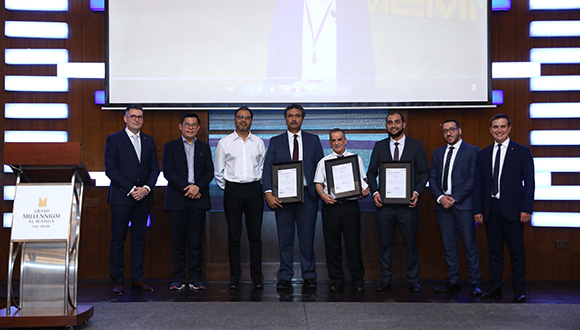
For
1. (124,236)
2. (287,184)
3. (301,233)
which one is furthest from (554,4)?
(124,236)

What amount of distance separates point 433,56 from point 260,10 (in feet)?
6.11

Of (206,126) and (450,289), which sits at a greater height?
(206,126)

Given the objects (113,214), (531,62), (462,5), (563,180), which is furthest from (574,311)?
(113,214)

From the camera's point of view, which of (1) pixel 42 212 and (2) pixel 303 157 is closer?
(1) pixel 42 212

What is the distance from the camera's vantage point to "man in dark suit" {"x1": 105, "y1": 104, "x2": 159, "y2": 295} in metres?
4.96

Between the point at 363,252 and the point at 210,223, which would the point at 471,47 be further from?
the point at 210,223

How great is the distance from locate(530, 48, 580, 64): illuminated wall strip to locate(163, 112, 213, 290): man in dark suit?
360cm

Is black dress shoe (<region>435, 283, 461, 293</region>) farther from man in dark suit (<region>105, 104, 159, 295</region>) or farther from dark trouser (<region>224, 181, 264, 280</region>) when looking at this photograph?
man in dark suit (<region>105, 104, 159, 295</region>)

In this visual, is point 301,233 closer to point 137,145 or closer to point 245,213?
point 245,213

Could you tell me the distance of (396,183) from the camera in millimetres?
4957

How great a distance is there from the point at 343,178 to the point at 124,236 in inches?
82.2

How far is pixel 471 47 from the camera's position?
5.65 meters

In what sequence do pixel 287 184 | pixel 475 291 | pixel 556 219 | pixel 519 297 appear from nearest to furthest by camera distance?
pixel 519 297, pixel 475 291, pixel 287 184, pixel 556 219

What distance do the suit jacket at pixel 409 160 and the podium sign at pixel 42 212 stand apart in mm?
2701
